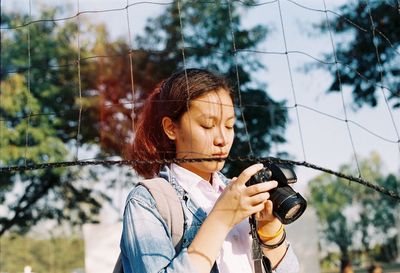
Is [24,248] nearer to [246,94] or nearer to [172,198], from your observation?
[246,94]

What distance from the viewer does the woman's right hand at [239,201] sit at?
2.64ft

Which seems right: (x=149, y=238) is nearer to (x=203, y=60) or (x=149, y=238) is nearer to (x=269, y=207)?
(x=269, y=207)

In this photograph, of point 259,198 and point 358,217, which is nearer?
point 259,198

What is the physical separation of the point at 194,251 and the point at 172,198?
13 centimetres

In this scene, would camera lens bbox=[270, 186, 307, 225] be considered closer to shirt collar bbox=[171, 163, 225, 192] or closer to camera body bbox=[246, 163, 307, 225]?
camera body bbox=[246, 163, 307, 225]

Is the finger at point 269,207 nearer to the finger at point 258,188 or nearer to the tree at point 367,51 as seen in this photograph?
the finger at point 258,188

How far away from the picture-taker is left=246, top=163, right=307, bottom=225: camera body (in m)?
0.87

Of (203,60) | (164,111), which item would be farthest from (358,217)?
(164,111)

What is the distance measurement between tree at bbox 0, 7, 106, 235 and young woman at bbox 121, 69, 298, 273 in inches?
194

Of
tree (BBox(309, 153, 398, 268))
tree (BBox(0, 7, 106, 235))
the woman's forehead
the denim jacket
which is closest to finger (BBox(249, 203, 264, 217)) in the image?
the denim jacket

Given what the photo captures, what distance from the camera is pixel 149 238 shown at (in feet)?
2.66

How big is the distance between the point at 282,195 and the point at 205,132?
0.18 meters

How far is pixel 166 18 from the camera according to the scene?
6305 millimetres

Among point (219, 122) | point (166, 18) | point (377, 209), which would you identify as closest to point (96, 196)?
point (166, 18)
